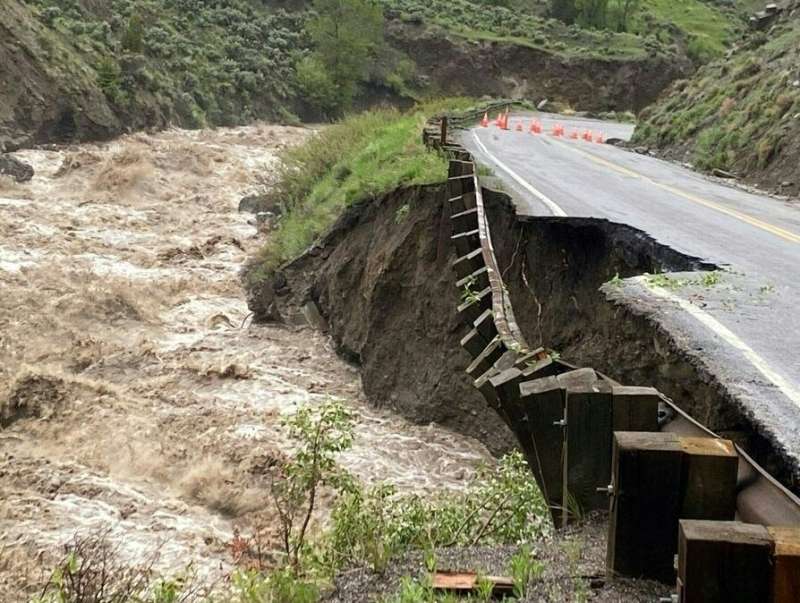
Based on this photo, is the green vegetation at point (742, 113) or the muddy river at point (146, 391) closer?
the muddy river at point (146, 391)

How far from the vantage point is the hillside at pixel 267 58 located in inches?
1320

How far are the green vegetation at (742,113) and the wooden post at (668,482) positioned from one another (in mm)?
14252

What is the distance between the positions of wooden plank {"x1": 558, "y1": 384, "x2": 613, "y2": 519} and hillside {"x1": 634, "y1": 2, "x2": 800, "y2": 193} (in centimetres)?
1269

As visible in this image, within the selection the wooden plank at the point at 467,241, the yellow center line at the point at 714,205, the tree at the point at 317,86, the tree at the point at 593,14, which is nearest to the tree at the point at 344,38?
the tree at the point at 317,86

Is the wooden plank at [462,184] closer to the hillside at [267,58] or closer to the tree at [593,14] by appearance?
the hillside at [267,58]

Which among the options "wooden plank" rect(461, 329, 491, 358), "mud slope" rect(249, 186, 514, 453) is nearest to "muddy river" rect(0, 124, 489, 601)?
"mud slope" rect(249, 186, 514, 453)

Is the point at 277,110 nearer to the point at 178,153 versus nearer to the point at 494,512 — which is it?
the point at 178,153

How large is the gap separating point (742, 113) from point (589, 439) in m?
17.4

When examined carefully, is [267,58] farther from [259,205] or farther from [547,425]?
[547,425]

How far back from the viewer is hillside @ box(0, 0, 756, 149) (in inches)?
1320

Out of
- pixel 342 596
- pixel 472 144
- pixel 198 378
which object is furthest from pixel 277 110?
pixel 342 596

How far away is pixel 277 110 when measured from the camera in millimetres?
48406

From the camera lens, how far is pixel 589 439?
12.5 ft

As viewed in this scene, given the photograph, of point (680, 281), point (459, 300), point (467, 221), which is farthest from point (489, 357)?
point (459, 300)
